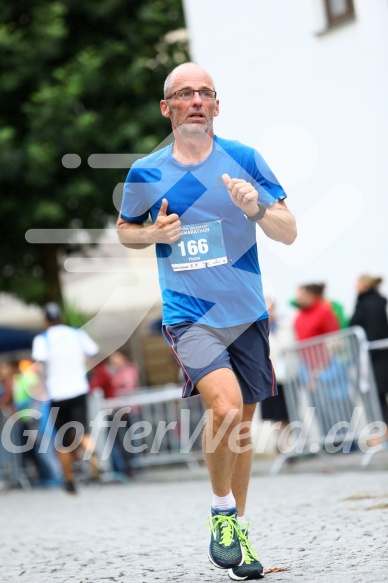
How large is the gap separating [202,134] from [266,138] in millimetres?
12008

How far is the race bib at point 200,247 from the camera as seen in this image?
560 cm

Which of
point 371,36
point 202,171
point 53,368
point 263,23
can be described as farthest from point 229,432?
point 263,23

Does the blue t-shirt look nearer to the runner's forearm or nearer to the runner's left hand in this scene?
the runner's forearm

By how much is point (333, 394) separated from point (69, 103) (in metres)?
8.84

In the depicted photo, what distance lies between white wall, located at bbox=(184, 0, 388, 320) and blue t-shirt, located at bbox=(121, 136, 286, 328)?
10.6 m

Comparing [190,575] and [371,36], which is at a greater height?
[371,36]

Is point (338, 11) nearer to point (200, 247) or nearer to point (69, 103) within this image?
point (69, 103)

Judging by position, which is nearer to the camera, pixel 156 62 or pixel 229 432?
pixel 229 432

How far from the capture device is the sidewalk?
19.0 feet

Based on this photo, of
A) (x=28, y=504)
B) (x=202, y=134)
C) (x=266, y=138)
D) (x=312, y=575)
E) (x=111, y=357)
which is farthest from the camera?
(x=111, y=357)

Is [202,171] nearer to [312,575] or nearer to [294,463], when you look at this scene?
[312,575]

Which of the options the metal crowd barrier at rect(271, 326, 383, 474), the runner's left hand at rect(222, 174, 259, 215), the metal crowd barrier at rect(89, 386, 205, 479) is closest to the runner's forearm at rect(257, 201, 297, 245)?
the runner's left hand at rect(222, 174, 259, 215)

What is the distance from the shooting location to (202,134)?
18.4 ft

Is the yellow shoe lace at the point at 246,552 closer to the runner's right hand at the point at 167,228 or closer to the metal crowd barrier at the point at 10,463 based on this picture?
the runner's right hand at the point at 167,228
